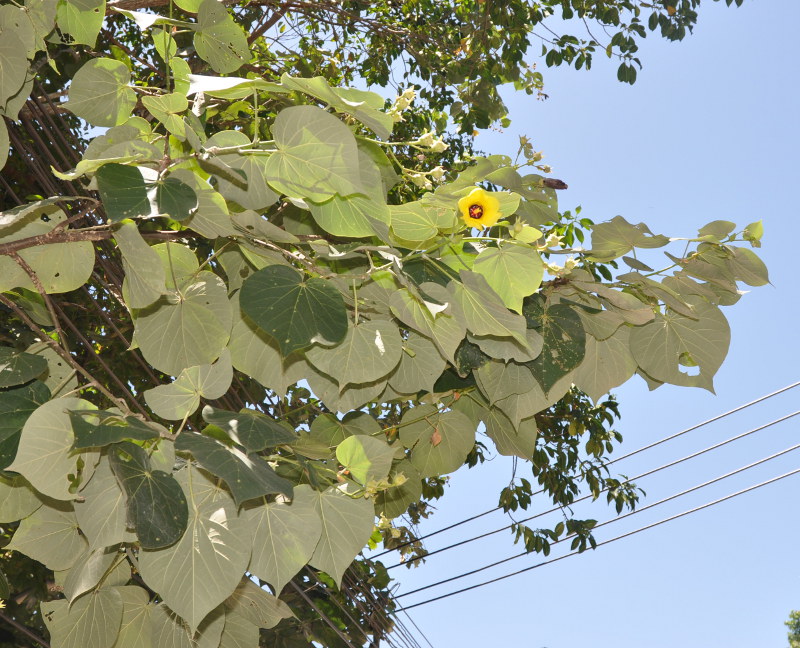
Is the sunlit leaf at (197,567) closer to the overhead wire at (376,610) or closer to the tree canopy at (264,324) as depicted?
the tree canopy at (264,324)

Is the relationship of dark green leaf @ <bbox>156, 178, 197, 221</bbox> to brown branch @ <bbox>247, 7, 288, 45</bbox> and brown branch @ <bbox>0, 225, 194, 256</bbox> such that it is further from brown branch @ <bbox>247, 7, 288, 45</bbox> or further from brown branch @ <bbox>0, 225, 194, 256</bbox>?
brown branch @ <bbox>247, 7, 288, 45</bbox>

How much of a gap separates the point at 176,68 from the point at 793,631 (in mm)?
24274

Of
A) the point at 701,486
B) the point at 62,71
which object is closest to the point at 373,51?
the point at 62,71

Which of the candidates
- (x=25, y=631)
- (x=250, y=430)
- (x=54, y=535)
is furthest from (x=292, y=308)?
(x=25, y=631)

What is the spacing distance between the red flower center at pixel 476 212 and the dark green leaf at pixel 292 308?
0.18m

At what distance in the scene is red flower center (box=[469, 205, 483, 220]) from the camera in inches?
31.8

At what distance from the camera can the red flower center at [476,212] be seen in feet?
2.65

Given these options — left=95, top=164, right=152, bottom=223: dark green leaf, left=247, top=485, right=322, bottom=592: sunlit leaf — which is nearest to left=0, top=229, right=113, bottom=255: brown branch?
left=95, top=164, right=152, bottom=223: dark green leaf

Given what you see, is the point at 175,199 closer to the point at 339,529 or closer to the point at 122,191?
the point at 122,191

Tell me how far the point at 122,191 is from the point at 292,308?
0.22m

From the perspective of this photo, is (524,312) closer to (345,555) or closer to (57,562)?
(345,555)

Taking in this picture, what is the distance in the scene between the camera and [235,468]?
71 cm

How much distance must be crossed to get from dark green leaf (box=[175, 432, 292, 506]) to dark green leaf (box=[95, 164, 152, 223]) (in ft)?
0.73

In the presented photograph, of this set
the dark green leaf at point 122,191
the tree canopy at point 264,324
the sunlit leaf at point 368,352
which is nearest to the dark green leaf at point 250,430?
the tree canopy at point 264,324
